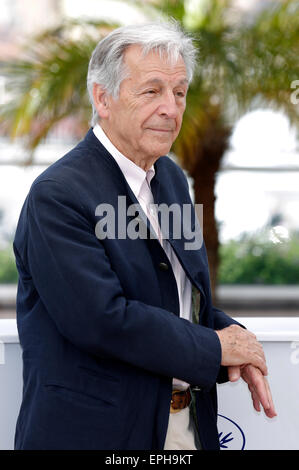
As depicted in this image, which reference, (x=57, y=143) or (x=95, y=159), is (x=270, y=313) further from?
(x=95, y=159)

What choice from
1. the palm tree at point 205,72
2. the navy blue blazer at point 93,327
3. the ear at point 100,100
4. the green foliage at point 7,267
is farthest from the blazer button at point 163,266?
the green foliage at point 7,267

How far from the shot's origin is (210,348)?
1304 millimetres

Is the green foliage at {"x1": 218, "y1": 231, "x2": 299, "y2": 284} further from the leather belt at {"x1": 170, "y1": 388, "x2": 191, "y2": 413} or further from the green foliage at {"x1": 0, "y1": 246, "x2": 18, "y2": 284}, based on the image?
the leather belt at {"x1": 170, "y1": 388, "x2": 191, "y2": 413}

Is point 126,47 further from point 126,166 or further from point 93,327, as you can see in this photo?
point 93,327

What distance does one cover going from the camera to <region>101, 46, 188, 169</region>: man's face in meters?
1.38

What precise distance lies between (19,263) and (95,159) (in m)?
0.30

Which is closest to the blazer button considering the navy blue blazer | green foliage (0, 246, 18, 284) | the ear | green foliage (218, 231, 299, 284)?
the navy blue blazer

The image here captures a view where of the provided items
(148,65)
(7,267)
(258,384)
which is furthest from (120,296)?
(7,267)

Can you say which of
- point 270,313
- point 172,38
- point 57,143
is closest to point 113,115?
point 172,38

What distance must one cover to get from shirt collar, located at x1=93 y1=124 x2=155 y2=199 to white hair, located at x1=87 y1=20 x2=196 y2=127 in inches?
4.1

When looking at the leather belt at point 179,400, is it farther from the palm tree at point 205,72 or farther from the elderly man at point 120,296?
the palm tree at point 205,72

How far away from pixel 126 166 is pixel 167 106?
174mm

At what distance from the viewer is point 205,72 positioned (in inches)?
176

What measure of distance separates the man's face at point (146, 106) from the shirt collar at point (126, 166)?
0.04 feet
